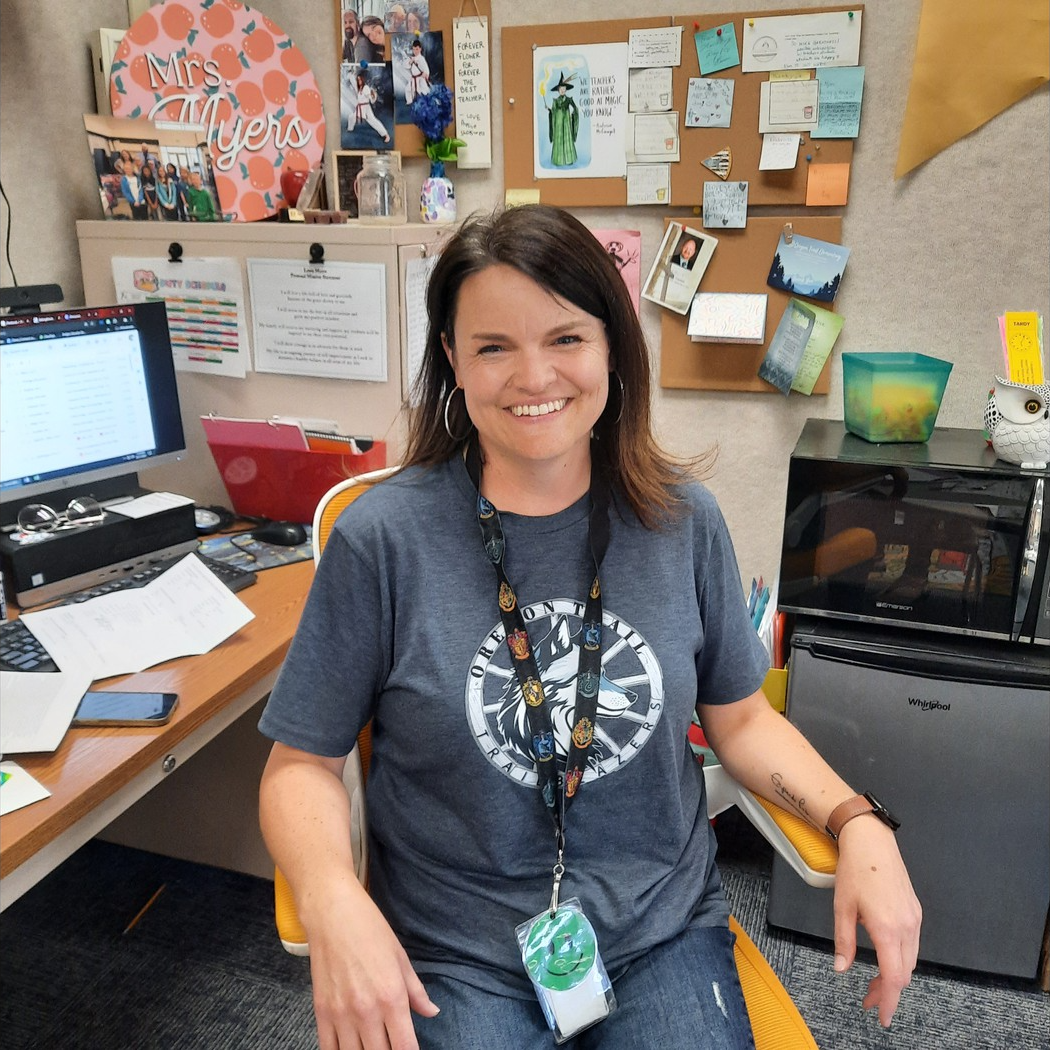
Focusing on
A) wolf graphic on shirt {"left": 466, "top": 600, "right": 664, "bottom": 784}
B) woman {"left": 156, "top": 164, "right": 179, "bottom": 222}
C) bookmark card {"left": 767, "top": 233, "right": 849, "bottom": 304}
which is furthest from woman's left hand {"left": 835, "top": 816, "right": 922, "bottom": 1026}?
woman {"left": 156, "top": 164, "right": 179, "bottom": 222}

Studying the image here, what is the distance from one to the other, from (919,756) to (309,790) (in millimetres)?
1187

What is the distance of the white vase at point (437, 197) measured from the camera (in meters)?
2.06

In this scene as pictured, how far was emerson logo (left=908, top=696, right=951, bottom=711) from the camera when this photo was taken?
1.72 meters

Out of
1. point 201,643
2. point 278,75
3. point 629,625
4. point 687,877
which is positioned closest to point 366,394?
point 201,643

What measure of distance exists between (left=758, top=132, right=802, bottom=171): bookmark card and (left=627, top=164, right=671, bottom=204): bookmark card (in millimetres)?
198

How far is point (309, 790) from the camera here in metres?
1.08

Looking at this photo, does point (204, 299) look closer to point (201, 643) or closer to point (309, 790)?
point (201, 643)

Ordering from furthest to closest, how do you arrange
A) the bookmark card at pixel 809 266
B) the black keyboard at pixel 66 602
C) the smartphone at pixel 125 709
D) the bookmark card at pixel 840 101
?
Answer: the bookmark card at pixel 809 266 < the bookmark card at pixel 840 101 < the black keyboard at pixel 66 602 < the smartphone at pixel 125 709

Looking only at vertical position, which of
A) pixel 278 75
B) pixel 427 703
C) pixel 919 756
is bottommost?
pixel 919 756

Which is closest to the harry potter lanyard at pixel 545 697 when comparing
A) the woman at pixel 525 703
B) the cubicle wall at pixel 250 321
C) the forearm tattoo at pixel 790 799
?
the woman at pixel 525 703

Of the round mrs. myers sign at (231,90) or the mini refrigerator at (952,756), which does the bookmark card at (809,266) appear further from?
the round mrs. myers sign at (231,90)

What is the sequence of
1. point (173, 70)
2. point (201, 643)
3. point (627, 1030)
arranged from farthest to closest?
point (173, 70)
point (201, 643)
point (627, 1030)

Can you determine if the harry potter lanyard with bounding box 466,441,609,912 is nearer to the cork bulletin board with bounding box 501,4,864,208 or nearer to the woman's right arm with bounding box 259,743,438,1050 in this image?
the woman's right arm with bounding box 259,743,438,1050

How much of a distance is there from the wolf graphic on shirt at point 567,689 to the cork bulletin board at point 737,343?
44.3 inches
